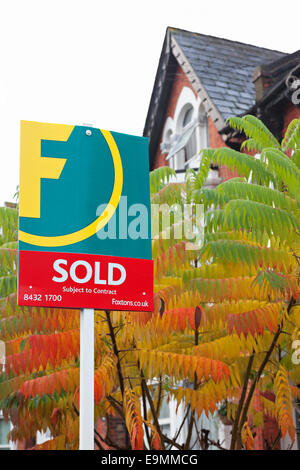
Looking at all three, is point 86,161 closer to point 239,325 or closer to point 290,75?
point 239,325

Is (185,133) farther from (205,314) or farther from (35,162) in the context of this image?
(35,162)

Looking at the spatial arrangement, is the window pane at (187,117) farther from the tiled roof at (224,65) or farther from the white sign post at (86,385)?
the white sign post at (86,385)

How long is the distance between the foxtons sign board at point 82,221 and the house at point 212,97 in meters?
8.59

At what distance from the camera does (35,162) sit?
5.32m

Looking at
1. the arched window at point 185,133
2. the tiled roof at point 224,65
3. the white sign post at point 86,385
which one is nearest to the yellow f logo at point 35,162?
the white sign post at point 86,385

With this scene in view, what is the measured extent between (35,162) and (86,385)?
1.77 metres

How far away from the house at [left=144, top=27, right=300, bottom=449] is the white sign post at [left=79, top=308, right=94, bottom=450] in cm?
887

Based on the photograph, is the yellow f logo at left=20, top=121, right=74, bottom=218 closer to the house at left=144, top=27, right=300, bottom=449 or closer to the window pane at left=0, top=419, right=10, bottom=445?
the house at left=144, top=27, right=300, bottom=449

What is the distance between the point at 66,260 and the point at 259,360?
485 cm

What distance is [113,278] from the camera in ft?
17.1

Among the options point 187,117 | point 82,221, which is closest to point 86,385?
point 82,221

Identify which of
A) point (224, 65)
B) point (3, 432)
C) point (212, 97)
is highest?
point (224, 65)

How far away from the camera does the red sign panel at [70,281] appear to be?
4.96 m

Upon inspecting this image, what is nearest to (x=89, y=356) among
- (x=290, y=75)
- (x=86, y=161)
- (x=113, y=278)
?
(x=113, y=278)
